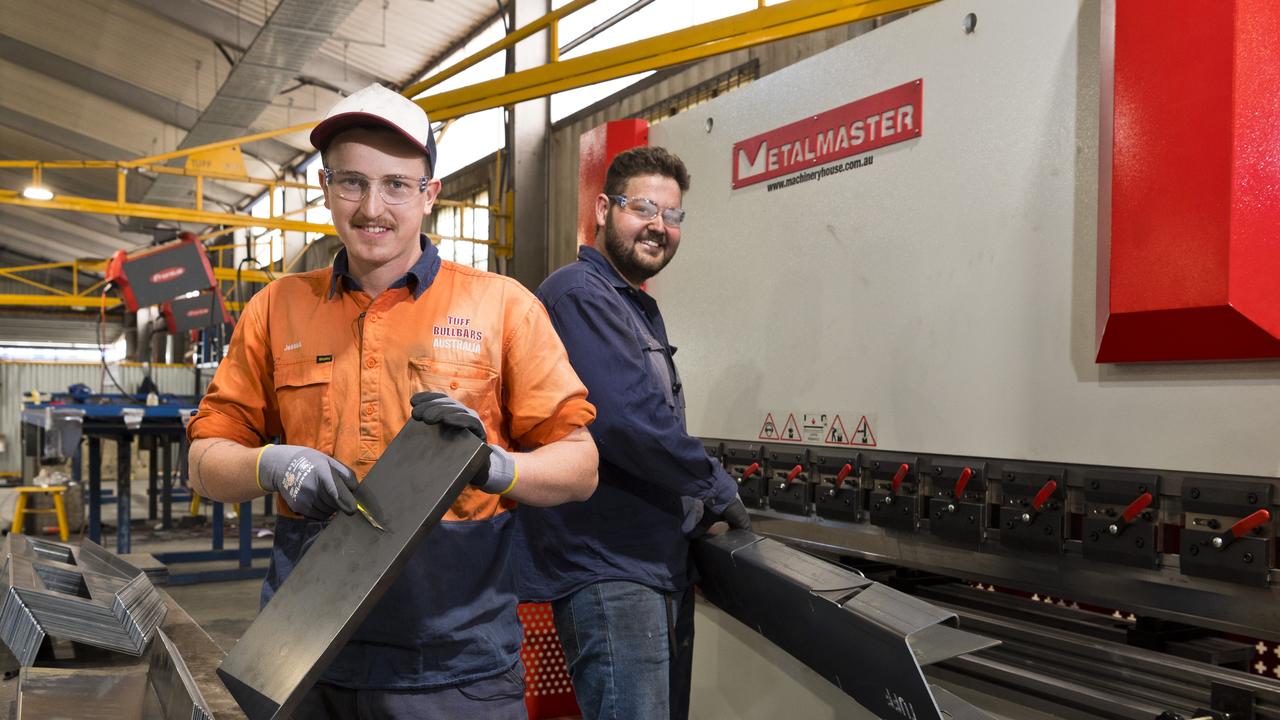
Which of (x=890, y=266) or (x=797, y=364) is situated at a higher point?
(x=890, y=266)

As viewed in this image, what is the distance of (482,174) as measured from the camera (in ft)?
28.4

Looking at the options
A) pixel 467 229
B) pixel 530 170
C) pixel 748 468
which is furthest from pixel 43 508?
pixel 748 468

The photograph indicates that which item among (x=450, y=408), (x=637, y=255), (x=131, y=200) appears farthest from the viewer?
(x=131, y=200)

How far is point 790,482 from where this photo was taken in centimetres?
211

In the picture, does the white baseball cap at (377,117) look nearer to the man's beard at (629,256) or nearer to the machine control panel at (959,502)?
the man's beard at (629,256)

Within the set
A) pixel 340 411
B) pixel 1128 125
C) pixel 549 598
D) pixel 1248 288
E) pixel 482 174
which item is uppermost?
pixel 482 174

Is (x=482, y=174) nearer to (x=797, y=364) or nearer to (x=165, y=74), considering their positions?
(x=165, y=74)

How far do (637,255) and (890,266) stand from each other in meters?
0.52

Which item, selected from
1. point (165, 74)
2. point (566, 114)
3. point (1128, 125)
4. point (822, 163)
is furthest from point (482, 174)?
point (1128, 125)

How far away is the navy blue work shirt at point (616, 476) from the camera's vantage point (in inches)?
63.3

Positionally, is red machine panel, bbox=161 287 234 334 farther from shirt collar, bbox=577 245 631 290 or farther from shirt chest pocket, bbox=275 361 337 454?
shirt chest pocket, bbox=275 361 337 454

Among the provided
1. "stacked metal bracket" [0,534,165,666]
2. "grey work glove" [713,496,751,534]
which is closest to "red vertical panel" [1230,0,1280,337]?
"grey work glove" [713,496,751,534]

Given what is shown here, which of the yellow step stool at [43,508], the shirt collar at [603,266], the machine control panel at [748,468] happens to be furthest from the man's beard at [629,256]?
the yellow step stool at [43,508]

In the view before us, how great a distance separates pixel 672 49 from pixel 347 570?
92.6 inches
